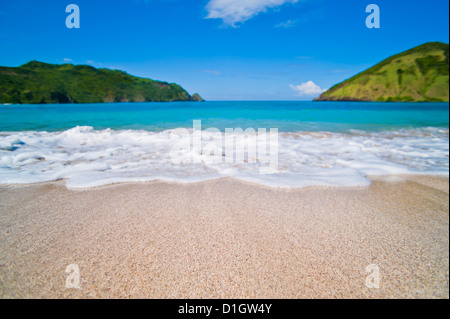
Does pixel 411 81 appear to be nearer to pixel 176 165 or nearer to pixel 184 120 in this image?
pixel 184 120

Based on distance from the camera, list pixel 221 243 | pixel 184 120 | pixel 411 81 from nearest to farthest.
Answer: pixel 221 243
pixel 184 120
pixel 411 81

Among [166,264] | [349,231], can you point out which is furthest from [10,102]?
[349,231]

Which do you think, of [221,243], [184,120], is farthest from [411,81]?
[221,243]

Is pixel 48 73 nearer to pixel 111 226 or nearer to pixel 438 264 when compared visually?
pixel 111 226

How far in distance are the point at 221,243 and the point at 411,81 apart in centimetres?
9469

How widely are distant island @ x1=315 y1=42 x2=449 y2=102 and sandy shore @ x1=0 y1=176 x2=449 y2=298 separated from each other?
7390 cm

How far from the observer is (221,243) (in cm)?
192

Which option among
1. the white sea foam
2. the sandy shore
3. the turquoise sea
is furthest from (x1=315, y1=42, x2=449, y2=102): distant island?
the sandy shore

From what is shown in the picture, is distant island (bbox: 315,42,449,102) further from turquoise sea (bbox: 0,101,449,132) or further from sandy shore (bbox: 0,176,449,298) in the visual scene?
sandy shore (bbox: 0,176,449,298)

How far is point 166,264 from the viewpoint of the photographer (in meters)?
1.64

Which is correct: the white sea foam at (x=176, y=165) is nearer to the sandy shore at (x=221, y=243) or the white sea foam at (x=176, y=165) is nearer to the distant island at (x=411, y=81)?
the sandy shore at (x=221, y=243)

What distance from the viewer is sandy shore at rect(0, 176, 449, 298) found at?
146 centimetres

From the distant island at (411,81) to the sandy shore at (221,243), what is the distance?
7390cm
